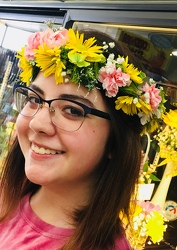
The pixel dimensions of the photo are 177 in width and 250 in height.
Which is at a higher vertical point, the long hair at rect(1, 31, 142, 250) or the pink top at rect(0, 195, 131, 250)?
the long hair at rect(1, 31, 142, 250)

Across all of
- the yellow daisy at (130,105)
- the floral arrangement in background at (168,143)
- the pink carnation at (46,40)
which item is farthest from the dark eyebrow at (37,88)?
the floral arrangement in background at (168,143)

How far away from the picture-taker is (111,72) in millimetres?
1107

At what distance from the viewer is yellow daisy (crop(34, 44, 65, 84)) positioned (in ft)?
3.63

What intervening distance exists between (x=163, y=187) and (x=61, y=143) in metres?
0.87

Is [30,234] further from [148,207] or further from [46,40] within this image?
[148,207]

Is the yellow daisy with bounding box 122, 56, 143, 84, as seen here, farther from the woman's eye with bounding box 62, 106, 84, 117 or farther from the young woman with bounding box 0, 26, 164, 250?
the woman's eye with bounding box 62, 106, 84, 117

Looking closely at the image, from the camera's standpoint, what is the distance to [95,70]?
3.70ft

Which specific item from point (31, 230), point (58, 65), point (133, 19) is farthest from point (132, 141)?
point (133, 19)

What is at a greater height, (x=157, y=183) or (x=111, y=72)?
(x=111, y=72)

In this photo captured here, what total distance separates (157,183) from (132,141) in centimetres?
73

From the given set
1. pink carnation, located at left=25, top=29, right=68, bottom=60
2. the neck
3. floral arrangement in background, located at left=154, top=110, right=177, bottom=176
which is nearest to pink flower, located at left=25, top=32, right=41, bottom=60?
pink carnation, located at left=25, top=29, right=68, bottom=60

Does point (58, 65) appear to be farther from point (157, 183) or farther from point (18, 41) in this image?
point (18, 41)

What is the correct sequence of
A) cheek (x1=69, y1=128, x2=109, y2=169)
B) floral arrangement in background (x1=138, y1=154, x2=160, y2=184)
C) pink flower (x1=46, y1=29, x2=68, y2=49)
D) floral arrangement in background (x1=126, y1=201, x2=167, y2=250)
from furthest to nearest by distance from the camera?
1. floral arrangement in background (x1=138, y1=154, x2=160, y2=184)
2. floral arrangement in background (x1=126, y1=201, x2=167, y2=250)
3. pink flower (x1=46, y1=29, x2=68, y2=49)
4. cheek (x1=69, y1=128, x2=109, y2=169)

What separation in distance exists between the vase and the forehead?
0.76 m
